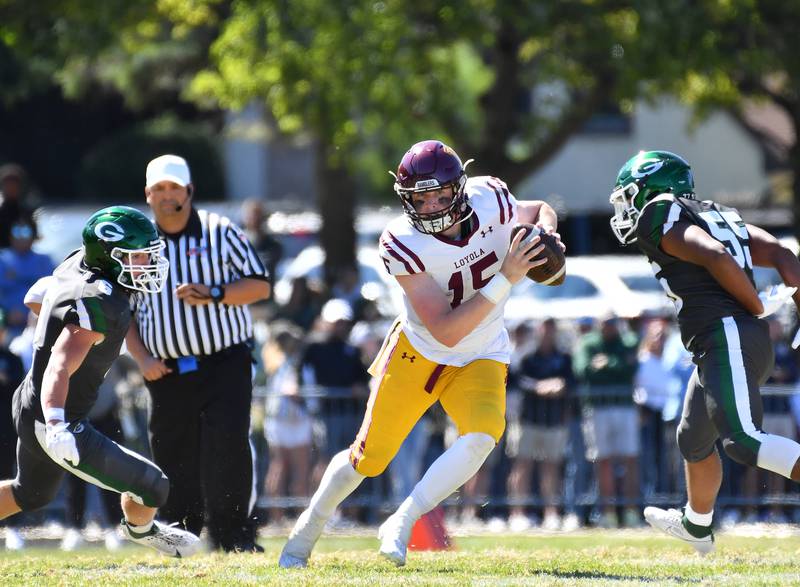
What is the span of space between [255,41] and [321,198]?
312 cm

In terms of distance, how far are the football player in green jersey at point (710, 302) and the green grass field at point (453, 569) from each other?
0.44m

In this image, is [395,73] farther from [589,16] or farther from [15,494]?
[15,494]

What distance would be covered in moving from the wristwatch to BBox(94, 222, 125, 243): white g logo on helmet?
3.91 feet

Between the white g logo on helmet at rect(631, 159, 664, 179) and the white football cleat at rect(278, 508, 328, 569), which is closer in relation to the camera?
the white football cleat at rect(278, 508, 328, 569)

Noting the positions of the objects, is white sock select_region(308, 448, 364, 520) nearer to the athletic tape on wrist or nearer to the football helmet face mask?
the athletic tape on wrist

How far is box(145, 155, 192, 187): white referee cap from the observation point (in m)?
7.90

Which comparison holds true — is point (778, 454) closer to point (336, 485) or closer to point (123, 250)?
point (336, 485)

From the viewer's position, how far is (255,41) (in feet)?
49.1

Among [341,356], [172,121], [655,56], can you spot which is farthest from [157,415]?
[172,121]

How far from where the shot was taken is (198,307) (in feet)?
26.0

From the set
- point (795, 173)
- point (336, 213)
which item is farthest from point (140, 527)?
point (795, 173)

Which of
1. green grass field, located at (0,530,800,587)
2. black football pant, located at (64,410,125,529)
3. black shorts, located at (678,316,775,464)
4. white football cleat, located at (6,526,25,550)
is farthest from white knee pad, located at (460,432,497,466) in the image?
black football pant, located at (64,410,125,529)

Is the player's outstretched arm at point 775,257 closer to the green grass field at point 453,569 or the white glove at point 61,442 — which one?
the green grass field at point 453,569

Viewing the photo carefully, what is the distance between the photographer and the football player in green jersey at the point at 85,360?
648 centimetres
